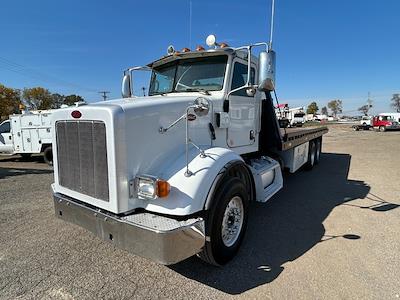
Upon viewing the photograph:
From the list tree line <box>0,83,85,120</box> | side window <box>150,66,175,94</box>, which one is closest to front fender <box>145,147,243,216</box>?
side window <box>150,66,175,94</box>

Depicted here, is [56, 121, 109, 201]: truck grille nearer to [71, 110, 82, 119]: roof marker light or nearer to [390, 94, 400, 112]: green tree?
[71, 110, 82, 119]: roof marker light

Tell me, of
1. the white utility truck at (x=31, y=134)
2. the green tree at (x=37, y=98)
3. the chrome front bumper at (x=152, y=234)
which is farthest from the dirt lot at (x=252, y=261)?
the green tree at (x=37, y=98)

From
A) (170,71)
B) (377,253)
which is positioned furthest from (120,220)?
(377,253)

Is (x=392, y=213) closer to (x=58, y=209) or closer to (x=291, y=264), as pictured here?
(x=291, y=264)

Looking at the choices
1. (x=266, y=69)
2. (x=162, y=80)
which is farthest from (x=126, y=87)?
(x=266, y=69)

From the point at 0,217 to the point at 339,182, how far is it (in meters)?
7.61

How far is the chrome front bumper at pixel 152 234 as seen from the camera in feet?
8.54

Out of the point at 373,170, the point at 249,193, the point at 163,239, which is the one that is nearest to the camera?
the point at 163,239

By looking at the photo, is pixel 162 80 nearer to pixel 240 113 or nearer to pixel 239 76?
pixel 239 76

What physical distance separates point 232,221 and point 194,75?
7.24ft

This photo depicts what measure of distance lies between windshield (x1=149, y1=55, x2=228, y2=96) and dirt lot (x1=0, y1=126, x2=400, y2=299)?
90.0 inches

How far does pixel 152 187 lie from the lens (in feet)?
9.07

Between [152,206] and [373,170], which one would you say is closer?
[152,206]

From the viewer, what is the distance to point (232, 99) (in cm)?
428
